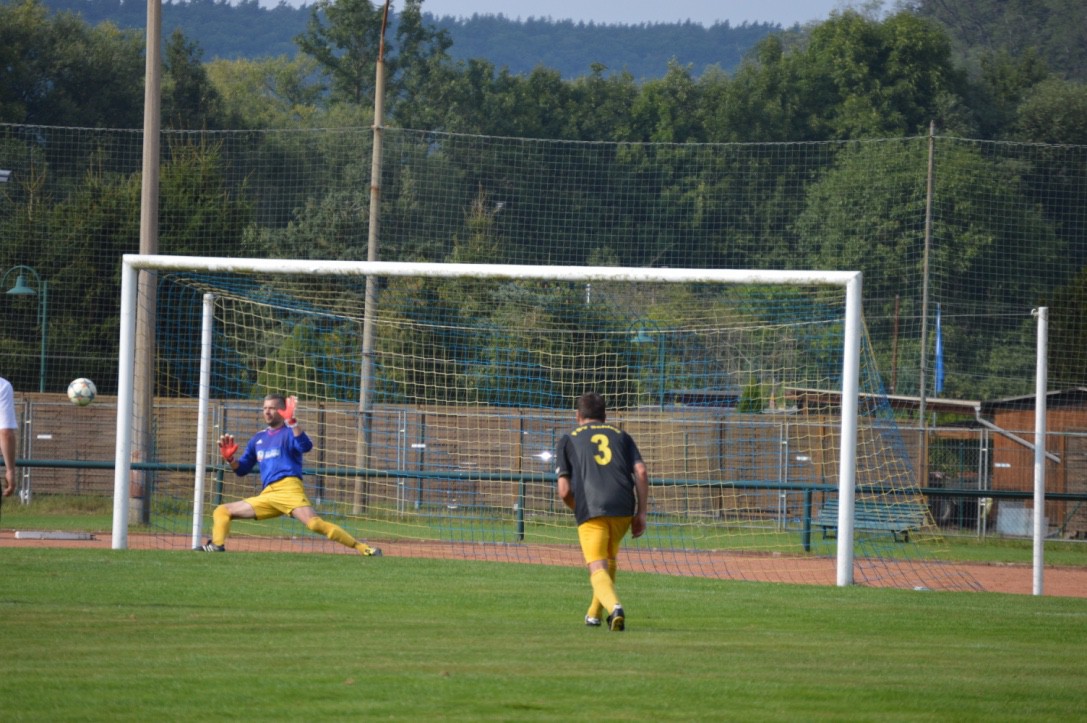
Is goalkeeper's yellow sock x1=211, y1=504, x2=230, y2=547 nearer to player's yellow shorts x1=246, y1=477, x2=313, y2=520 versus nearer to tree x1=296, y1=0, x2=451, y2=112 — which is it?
player's yellow shorts x1=246, y1=477, x2=313, y2=520

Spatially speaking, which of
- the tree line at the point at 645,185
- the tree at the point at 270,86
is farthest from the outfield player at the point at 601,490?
the tree at the point at 270,86

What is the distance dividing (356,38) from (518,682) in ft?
214

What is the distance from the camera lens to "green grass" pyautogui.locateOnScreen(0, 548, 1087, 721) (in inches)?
→ 249

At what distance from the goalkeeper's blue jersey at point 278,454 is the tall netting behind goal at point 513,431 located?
276cm

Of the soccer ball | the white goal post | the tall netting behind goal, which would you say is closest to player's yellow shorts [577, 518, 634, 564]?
the white goal post

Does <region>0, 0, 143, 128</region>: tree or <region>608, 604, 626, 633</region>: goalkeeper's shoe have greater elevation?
<region>0, 0, 143, 128</region>: tree

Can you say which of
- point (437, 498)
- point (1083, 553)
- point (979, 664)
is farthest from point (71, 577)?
point (1083, 553)

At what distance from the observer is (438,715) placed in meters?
6.02

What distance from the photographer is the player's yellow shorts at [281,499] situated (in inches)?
548

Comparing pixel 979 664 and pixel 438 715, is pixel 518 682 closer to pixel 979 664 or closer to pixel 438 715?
pixel 438 715

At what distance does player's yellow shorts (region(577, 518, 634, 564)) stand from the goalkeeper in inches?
209

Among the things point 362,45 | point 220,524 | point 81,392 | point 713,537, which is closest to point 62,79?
point 362,45

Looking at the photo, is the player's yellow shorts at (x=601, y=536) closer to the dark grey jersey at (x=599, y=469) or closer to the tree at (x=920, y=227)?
the dark grey jersey at (x=599, y=469)

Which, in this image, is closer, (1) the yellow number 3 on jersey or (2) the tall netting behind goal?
(1) the yellow number 3 on jersey
